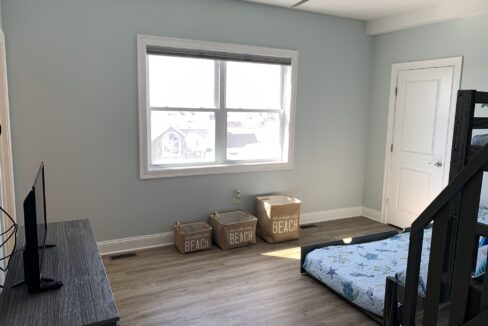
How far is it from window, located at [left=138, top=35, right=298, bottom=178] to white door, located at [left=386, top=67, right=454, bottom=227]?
141 cm

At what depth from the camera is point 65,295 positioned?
5.09 feet

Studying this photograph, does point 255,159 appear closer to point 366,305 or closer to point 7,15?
point 366,305

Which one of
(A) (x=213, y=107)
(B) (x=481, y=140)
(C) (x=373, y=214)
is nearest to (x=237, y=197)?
(A) (x=213, y=107)

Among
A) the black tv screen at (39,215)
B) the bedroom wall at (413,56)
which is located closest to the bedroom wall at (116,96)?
the bedroom wall at (413,56)

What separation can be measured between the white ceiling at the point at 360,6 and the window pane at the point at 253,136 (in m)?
1.28

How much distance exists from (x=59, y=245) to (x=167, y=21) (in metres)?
2.45

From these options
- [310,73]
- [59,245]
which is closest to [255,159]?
[310,73]

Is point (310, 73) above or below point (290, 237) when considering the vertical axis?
above

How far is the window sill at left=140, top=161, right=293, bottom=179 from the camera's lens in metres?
3.74

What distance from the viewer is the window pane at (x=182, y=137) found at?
3820mm

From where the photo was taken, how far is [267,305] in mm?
2770

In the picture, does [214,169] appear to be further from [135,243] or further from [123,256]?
[123,256]

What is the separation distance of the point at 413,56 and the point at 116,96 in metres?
3.47

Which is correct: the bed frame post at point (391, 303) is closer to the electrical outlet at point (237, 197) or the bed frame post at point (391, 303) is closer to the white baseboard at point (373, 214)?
the electrical outlet at point (237, 197)
